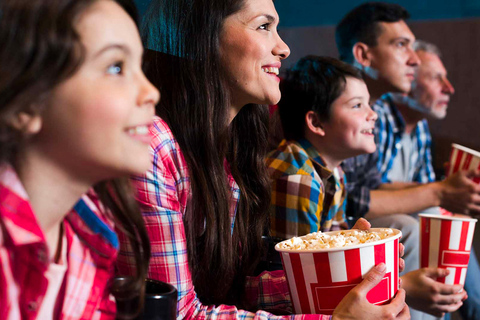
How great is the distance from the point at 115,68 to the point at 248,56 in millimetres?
635

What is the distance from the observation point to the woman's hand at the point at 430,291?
1560mm

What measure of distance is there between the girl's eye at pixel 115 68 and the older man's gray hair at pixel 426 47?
244cm

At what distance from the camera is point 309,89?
1.95 m

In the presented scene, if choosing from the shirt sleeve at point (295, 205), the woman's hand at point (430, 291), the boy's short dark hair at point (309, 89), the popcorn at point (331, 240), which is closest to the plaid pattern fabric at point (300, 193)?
the shirt sleeve at point (295, 205)

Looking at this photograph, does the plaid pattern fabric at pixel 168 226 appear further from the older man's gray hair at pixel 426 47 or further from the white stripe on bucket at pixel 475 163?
the older man's gray hair at pixel 426 47

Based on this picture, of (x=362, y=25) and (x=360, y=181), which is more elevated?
(x=362, y=25)

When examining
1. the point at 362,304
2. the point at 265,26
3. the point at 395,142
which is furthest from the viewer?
the point at 395,142

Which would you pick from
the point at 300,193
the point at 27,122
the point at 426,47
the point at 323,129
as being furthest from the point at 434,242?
the point at 426,47

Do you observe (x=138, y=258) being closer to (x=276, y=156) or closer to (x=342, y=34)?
(x=276, y=156)

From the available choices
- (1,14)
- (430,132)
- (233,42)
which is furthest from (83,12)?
(430,132)

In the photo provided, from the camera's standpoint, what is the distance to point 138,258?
2.98 ft

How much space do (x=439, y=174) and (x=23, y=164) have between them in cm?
279

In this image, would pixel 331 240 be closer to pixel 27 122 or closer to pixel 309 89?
pixel 27 122

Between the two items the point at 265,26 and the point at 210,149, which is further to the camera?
the point at 265,26
